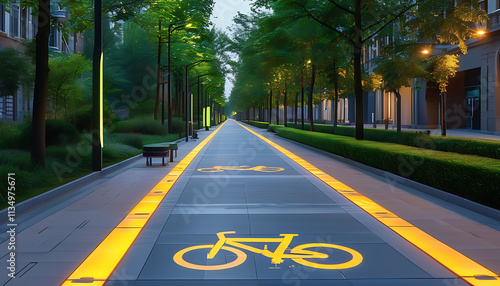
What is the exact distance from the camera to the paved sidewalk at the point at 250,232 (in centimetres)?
575

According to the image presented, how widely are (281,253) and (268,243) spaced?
1.81 feet

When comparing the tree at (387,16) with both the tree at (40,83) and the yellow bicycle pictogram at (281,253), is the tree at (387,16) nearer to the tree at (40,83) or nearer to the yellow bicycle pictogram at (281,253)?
the tree at (40,83)

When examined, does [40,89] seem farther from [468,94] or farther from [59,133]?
[468,94]

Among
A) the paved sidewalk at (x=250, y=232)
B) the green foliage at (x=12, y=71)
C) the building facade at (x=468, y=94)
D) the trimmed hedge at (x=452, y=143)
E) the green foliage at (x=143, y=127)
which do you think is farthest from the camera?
the green foliage at (x=143, y=127)

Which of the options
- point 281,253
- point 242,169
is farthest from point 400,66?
point 281,253

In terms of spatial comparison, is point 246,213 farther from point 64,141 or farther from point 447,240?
point 64,141

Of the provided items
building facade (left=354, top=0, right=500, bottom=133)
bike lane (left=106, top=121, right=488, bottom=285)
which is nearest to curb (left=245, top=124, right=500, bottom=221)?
bike lane (left=106, top=121, right=488, bottom=285)

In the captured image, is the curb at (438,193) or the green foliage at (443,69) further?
the green foliage at (443,69)

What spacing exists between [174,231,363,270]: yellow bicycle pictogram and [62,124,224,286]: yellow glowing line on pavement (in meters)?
0.86

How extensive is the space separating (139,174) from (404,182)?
325 inches
